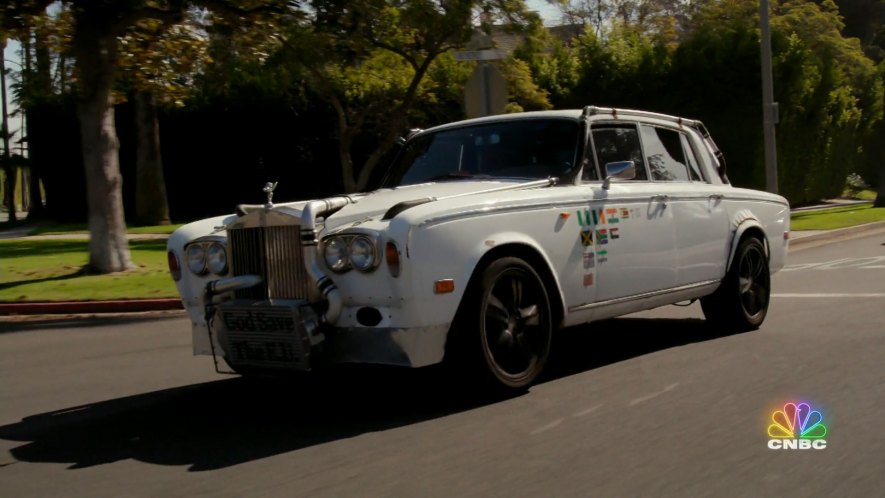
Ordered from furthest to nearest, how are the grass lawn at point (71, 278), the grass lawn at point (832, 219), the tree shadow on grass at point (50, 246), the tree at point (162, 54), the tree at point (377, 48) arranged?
the grass lawn at point (832, 219), the tree shadow on grass at point (50, 246), the tree at point (377, 48), the tree at point (162, 54), the grass lawn at point (71, 278)

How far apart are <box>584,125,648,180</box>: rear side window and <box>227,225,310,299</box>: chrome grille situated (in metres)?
2.27

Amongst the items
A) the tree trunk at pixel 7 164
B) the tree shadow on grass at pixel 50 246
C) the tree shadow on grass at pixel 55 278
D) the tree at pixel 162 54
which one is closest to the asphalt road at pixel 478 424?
the tree shadow on grass at pixel 55 278

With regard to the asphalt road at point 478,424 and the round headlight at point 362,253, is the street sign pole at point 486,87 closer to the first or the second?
the asphalt road at point 478,424

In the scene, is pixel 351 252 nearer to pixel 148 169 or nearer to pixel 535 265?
pixel 535 265

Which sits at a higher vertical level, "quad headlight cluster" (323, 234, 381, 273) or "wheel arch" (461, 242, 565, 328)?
"quad headlight cluster" (323, 234, 381, 273)

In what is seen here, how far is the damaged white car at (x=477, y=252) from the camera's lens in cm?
576

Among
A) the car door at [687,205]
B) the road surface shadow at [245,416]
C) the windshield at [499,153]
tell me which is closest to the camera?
the road surface shadow at [245,416]

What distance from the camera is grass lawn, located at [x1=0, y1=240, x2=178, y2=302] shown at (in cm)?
1379

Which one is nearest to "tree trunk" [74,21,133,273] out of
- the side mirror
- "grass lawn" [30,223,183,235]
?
"grass lawn" [30,223,183,235]

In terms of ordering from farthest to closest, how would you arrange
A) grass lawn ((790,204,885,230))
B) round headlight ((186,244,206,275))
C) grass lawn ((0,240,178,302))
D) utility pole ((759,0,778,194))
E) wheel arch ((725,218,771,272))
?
1. grass lawn ((790,204,885,230))
2. utility pole ((759,0,778,194))
3. grass lawn ((0,240,178,302))
4. wheel arch ((725,218,771,272))
5. round headlight ((186,244,206,275))

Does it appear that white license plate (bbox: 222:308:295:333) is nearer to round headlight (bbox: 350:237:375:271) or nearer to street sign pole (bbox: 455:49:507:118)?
round headlight (bbox: 350:237:375:271)

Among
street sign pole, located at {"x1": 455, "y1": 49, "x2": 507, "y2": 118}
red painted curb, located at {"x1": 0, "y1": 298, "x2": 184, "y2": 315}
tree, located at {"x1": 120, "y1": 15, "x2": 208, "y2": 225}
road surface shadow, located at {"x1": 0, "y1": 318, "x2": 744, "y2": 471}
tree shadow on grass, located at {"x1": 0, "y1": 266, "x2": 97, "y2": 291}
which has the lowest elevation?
red painted curb, located at {"x1": 0, "y1": 298, "x2": 184, "y2": 315}

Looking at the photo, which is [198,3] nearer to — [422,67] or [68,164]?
[422,67]

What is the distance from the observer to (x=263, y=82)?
28.2m
